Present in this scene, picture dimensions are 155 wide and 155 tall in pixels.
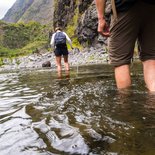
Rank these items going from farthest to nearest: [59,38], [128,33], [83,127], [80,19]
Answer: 1. [80,19]
2. [59,38]
3. [128,33]
4. [83,127]

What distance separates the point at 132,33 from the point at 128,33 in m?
0.06

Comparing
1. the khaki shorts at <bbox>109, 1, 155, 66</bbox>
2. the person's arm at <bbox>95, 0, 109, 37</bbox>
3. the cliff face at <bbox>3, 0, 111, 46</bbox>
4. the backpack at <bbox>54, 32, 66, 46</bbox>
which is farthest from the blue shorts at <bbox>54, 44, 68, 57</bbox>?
the cliff face at <bbox>3, 0, 111, 46</bbox>

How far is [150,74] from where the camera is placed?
13.8 ft

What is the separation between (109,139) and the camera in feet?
8.82

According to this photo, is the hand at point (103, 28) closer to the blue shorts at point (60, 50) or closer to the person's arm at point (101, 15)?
the person's arm at point (101, 15)

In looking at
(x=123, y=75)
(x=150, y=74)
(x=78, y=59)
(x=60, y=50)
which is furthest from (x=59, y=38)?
(x=78, y=59)

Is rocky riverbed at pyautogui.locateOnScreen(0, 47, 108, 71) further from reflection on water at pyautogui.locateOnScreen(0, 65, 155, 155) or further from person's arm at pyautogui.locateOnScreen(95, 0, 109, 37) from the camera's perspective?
person's arm at pyautogui.locateOnScreen(95, 0, 109, 37)

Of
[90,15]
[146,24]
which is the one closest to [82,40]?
[90,15]

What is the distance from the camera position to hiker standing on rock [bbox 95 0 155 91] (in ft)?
13.2

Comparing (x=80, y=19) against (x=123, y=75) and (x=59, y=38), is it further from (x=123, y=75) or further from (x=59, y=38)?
(x=123, y=75)

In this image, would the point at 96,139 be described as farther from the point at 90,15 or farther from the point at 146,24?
the point at 90,15

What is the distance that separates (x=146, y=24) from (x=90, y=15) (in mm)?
42792

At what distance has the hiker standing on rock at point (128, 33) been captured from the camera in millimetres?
4027

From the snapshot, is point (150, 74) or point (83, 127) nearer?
point (83, 127)
